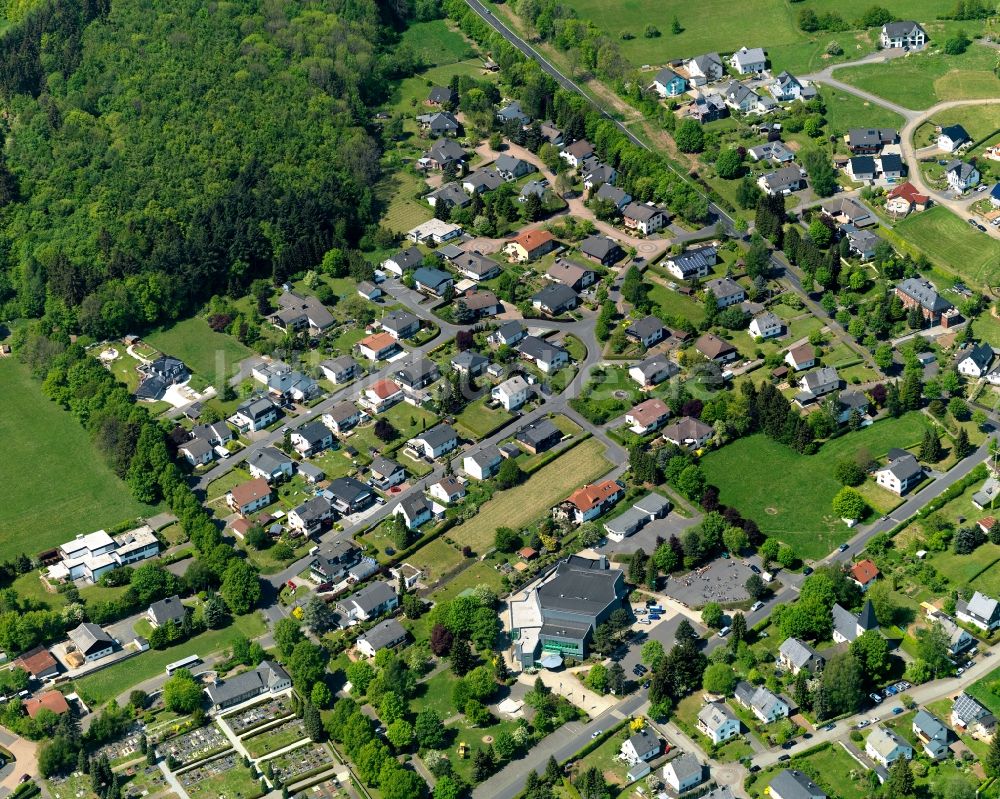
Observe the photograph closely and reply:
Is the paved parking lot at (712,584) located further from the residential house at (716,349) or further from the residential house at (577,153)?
the residential house at (577,153)

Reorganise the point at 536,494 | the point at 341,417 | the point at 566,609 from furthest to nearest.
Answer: the point at 341,417
the point at 536,494
the point at 566,609

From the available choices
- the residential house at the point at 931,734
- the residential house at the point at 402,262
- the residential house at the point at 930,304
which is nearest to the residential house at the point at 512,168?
the residential house at the point at 402,262

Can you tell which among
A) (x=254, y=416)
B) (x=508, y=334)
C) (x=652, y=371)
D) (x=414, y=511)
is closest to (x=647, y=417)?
(x=652, y=371)

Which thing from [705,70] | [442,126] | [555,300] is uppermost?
[705,70]

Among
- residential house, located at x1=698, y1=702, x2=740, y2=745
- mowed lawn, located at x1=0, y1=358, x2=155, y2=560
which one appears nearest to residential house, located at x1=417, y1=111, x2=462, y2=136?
mowed lawn, located at x1=0, y1=358, x2=155, y2=560

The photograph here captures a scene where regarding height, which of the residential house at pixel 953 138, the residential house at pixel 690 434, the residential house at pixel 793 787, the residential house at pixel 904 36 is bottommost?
the residential house at pixel 793 787

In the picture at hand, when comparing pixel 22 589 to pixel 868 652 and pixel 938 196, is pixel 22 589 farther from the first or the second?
pixel 938 196

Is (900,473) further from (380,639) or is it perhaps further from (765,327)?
(380,639)
